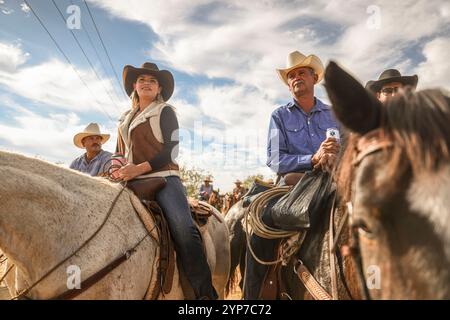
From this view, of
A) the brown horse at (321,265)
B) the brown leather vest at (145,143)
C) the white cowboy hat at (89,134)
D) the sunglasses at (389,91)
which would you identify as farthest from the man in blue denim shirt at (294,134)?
the white cowboy hat at (89,134)

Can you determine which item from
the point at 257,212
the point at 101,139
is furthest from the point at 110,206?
the point at 101,139

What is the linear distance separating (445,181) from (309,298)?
161 centimetres

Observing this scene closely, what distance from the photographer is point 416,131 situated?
3.98 ft

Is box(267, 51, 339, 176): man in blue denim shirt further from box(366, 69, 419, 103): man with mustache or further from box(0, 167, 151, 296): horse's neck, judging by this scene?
box(0, 167, 151, 296): horse's neck

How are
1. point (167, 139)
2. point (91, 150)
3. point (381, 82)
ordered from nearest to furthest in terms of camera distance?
point (167, 139) < point (381, 82) < point (91, 150)

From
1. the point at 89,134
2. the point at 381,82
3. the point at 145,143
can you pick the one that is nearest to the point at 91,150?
the point at 89,134

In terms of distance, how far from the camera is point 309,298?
2404 mm

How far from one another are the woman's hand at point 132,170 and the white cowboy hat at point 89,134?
177 inches

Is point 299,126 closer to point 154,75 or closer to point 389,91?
point 389,91

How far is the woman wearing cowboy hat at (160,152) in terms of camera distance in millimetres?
3229

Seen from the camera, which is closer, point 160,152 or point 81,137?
point 160,152

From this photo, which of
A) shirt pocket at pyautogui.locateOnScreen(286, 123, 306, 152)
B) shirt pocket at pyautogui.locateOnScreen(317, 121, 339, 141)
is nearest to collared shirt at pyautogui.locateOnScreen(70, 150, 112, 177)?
shirt pocket at pyautogui.locateOnScreen(286, 123, 306, 152)

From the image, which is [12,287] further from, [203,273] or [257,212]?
[257,212]

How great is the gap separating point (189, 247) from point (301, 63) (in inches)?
89.1
